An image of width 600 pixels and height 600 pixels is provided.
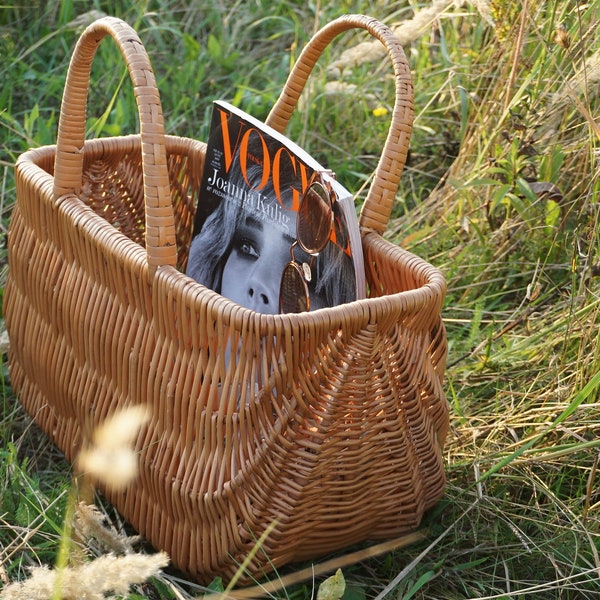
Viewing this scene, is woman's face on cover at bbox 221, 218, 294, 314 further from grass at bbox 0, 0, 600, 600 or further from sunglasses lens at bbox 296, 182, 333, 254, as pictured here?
grass at bbox 0, 0, 600, 600

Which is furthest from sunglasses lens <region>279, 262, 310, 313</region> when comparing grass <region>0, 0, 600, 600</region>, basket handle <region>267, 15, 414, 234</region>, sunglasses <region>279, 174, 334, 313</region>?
grass <region>0, 0, 600, 600</region>

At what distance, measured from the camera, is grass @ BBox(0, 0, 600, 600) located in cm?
117

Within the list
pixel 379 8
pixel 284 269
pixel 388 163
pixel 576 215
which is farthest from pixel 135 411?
pixel 379 8

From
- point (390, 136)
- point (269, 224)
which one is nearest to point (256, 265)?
point (269, 224)

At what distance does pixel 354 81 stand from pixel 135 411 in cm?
124

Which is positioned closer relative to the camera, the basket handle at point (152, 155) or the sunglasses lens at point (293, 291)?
the basket handle at point (152, 155)

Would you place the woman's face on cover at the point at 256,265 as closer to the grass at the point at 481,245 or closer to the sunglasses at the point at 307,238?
the sunglasses at the point at 307,238

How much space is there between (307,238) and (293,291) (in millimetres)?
77

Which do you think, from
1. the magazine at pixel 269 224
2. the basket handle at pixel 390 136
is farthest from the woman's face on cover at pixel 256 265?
the basket handle at pixel 390 136

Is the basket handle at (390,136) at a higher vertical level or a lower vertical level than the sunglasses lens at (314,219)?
higher

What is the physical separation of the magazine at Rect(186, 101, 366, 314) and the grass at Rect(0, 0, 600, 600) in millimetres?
309

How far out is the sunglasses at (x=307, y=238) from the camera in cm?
114

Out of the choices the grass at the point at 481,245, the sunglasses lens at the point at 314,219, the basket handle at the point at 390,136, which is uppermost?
the basket handle at the point at 390,136

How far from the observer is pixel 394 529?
1162 millimetres
